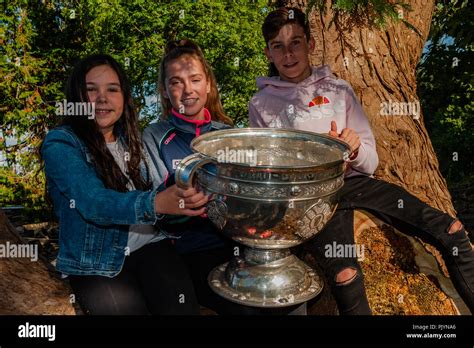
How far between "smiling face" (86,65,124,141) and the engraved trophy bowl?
766mm

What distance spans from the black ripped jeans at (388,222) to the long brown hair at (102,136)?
1.19m

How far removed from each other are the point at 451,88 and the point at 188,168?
704cm

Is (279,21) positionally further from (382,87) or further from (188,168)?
(188,168)

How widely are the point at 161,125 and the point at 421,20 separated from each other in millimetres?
2613

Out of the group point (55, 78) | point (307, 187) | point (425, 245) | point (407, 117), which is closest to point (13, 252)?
point (307, 187)

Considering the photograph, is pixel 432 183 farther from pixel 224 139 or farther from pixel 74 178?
pixel 74 178

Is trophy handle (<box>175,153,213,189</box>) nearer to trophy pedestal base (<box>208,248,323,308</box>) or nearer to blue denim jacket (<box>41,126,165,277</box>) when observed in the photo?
blue denim jacket (<box>41,126,165,277</box>)

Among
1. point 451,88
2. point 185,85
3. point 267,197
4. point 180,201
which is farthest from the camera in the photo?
point 451,88

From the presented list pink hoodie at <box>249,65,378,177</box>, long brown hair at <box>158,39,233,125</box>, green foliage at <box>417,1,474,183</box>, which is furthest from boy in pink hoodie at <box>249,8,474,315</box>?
green foliage at <box>417,1,474,183</box>

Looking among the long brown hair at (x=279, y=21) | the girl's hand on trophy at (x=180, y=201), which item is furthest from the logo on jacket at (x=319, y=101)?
the girl's hand on trophy at (x=180, y=201)

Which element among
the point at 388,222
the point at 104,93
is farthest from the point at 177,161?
the point at 388,222

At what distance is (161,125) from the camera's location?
276cm

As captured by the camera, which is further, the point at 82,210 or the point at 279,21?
the point at 279,21

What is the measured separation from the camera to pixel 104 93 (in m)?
2.46
